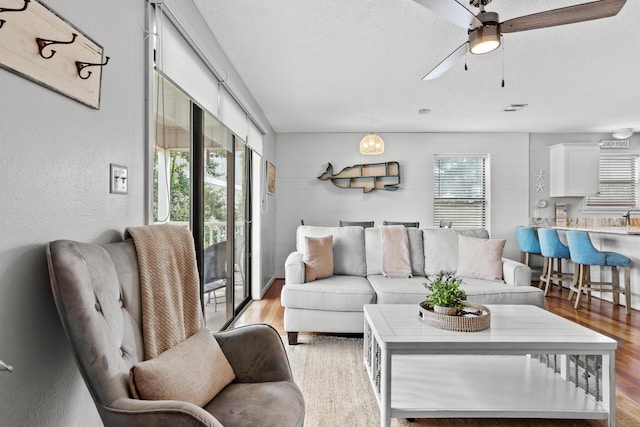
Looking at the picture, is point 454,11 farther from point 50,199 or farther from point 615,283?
point 615,283

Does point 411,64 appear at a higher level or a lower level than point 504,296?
higher

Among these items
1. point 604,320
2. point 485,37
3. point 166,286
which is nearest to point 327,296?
point 166,286

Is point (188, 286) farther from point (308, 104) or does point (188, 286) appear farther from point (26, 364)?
point (308, 104)

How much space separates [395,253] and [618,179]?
491 cm

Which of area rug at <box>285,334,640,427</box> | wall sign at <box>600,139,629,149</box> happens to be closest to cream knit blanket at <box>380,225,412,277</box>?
area rug at <box>285,334,640,427</box>

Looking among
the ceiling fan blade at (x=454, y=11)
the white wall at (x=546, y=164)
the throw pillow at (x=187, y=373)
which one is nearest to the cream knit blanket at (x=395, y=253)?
the ceiling fan blade at (x=454, y=11)

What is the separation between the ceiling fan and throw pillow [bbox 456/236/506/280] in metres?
1.96

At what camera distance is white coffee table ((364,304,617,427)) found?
179 centimetres

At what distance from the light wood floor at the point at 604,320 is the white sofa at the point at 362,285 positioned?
520 millimetres

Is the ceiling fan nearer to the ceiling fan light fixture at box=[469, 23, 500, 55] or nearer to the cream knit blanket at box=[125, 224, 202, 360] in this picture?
the ceiling fan light fixture at box=[469, 23, 500, 55]

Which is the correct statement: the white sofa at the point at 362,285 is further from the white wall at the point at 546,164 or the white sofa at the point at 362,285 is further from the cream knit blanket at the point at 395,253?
the white wall at the point at 546,164

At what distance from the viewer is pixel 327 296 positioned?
3.06 m

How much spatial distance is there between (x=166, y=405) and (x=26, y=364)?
45 centimetres

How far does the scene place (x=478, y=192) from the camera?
20.2 feet
